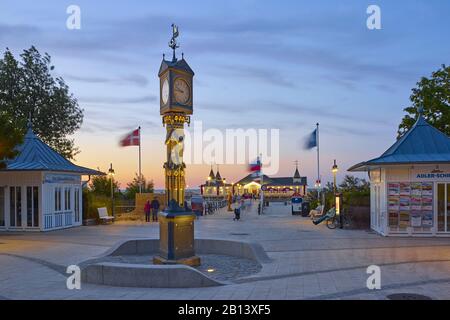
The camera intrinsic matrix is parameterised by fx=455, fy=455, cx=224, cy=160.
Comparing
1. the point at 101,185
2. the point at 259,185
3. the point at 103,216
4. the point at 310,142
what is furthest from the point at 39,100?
the point at 259,185

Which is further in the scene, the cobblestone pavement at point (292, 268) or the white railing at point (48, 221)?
the white railing at point (48, 221)

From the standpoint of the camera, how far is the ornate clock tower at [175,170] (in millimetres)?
11648

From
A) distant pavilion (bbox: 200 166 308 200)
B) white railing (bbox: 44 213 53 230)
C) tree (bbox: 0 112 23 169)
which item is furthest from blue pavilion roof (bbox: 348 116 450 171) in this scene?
distant pavilion (bbox: 200 166 308 200)

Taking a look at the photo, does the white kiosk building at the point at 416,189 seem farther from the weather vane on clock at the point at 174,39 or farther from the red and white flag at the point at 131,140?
the red and white flag at the point at 131,140

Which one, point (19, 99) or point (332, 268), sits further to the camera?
point (19, 99)

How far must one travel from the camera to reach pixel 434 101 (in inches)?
1277

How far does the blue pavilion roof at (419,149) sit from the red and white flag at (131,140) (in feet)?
50.2

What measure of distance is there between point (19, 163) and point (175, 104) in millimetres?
14872

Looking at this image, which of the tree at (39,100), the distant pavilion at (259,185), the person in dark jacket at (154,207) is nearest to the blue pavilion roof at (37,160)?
the person in dark jacket at (154,207)

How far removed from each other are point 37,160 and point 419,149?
61.4 feet

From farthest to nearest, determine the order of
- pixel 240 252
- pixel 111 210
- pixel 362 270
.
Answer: pixel 111 210
pixel 240 252
pixel 362 270

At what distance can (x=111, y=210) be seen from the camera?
31.4 metres
